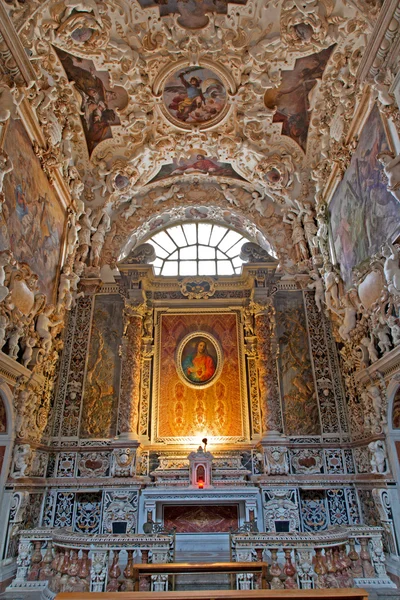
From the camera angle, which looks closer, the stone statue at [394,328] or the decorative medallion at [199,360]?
the stone statue at [394,328]

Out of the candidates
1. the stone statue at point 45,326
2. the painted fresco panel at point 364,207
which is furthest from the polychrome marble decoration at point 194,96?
the stone statue at point 45,326

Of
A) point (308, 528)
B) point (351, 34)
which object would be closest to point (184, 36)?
point (351, 34)

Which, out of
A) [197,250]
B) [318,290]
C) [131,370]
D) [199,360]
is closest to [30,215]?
[131,370]

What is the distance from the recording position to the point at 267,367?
1045 centimetres

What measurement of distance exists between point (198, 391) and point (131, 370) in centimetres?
176

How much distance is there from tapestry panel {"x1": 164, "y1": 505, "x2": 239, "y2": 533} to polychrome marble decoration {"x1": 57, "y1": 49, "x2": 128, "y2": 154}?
366 inches

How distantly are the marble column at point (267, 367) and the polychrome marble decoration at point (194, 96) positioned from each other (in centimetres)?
512

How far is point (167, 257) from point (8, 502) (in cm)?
793

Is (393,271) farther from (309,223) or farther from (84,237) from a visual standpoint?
(84,237)

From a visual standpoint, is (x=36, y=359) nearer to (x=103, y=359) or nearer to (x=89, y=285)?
(x=103, y=359)

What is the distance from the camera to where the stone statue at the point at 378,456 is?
7.76 m

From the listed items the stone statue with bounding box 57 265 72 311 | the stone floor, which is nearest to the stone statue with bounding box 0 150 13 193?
the stone statue with bounding box 57 265 72 311

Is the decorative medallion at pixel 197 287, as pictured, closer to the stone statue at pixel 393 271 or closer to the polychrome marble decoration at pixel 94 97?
the polychrome marble decoration at pixel 94 97

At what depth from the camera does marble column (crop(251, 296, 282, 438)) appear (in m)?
9.97
